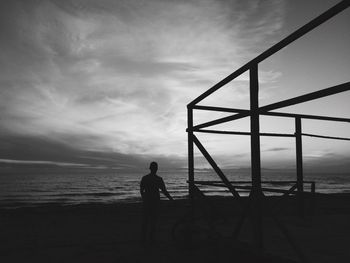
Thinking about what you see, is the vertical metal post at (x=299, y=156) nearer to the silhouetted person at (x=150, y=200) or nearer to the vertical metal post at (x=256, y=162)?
the silhouetted person at (x=150, y=200)

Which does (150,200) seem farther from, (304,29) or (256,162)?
(304,29)

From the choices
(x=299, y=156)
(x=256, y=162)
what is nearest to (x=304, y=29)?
(x=256, y=162)

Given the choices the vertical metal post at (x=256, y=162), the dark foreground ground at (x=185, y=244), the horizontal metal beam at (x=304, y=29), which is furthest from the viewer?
the dark foreground ground at (x=185, y=244)

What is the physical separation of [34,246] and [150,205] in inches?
122

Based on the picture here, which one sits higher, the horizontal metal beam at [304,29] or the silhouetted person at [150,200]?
the horizontal metal beam at [304,29]

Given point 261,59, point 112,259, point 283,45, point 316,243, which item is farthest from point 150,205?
point 283,45

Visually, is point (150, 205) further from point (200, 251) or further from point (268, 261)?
point (268, 261)

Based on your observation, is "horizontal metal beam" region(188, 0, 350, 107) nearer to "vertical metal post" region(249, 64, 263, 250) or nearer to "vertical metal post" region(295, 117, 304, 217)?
"vertical metal post" region(249, 64, 263, 250)

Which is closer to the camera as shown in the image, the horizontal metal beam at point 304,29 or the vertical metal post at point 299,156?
the horizontal metal beam at point 304,29

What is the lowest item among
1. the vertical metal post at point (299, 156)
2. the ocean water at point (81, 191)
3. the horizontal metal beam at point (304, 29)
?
the ocean water at point (81, 191)

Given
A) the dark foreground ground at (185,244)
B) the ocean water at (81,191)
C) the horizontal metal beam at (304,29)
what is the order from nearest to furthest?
the horizontal metal beam at (304,29), the dark foreground ground at (185,244), the ocean water at (81,191)

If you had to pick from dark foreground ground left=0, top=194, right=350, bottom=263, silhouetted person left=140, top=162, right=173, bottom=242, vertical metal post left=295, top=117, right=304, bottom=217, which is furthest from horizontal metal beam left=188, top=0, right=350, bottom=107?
vertical metal post left=295, top=117, right=304, bottom=217

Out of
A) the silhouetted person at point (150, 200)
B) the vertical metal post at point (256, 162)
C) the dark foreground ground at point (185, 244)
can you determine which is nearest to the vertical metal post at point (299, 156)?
the dark foreground ground at point (185, 244)

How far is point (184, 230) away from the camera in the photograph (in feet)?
18.6
